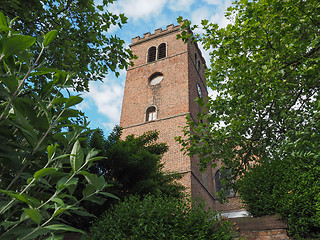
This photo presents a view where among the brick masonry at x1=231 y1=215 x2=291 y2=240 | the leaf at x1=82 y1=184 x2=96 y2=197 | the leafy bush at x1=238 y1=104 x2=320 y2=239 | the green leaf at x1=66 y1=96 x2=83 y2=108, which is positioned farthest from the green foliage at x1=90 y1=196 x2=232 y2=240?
the green leaf at x1=66 y1=96 x2=83 y2=108

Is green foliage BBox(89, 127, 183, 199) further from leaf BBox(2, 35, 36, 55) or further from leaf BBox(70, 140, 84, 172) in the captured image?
leaf BBox(2, 35, 36, 55)

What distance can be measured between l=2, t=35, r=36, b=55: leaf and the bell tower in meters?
13.7

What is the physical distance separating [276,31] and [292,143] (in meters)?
2.80

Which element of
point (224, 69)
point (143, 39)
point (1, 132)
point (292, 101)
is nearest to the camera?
point (1, 132)

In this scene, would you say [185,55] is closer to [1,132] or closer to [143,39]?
[143,39]

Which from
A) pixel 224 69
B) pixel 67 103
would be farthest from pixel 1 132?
pixel 224 69

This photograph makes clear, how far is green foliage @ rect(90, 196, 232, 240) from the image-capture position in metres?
4.55

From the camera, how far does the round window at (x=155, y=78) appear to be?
65.9 feet

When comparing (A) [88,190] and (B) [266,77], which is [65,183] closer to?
(A) [88,190]

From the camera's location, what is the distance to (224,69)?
7.31 meters

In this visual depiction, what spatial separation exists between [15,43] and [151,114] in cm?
1753

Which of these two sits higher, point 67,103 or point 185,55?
point 185,55

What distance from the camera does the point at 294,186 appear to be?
5.58m

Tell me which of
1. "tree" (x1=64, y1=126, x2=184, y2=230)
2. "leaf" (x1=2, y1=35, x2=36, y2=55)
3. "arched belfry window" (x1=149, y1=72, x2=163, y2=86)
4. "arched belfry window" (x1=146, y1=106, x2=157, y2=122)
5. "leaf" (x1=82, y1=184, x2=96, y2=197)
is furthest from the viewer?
"arched belfry window" (x1=149, y1=72, x2=163, y2=86)
